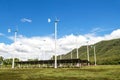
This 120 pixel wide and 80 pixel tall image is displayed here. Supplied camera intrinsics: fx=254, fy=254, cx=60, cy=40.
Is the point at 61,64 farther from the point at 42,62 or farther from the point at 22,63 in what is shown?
the point at 22,63

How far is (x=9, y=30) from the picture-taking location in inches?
5576

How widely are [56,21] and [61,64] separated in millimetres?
35480

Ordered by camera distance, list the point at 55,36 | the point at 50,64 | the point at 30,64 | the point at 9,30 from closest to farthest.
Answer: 1. the point at 55,36
2. the point at 9,30
3. the point at 50,64
4. the point at 30,64

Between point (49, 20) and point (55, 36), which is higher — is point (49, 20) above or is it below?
above

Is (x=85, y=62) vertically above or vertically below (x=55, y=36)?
below

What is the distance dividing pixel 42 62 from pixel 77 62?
27.9 meters

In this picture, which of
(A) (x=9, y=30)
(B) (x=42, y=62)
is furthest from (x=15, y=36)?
(B) (x=42, y=62)

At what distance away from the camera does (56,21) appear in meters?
115

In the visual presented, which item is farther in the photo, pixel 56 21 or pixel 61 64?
pixel 61 64

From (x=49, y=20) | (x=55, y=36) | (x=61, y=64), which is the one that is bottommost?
(x=61, y=64)

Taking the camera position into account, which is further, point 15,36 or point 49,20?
point 15,36

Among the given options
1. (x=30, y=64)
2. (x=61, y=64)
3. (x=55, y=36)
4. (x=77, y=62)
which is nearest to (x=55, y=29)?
(x=55, y=36)

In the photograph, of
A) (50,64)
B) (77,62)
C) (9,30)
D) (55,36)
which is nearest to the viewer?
(55,36)

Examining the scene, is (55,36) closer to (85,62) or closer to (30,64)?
(85,62)
